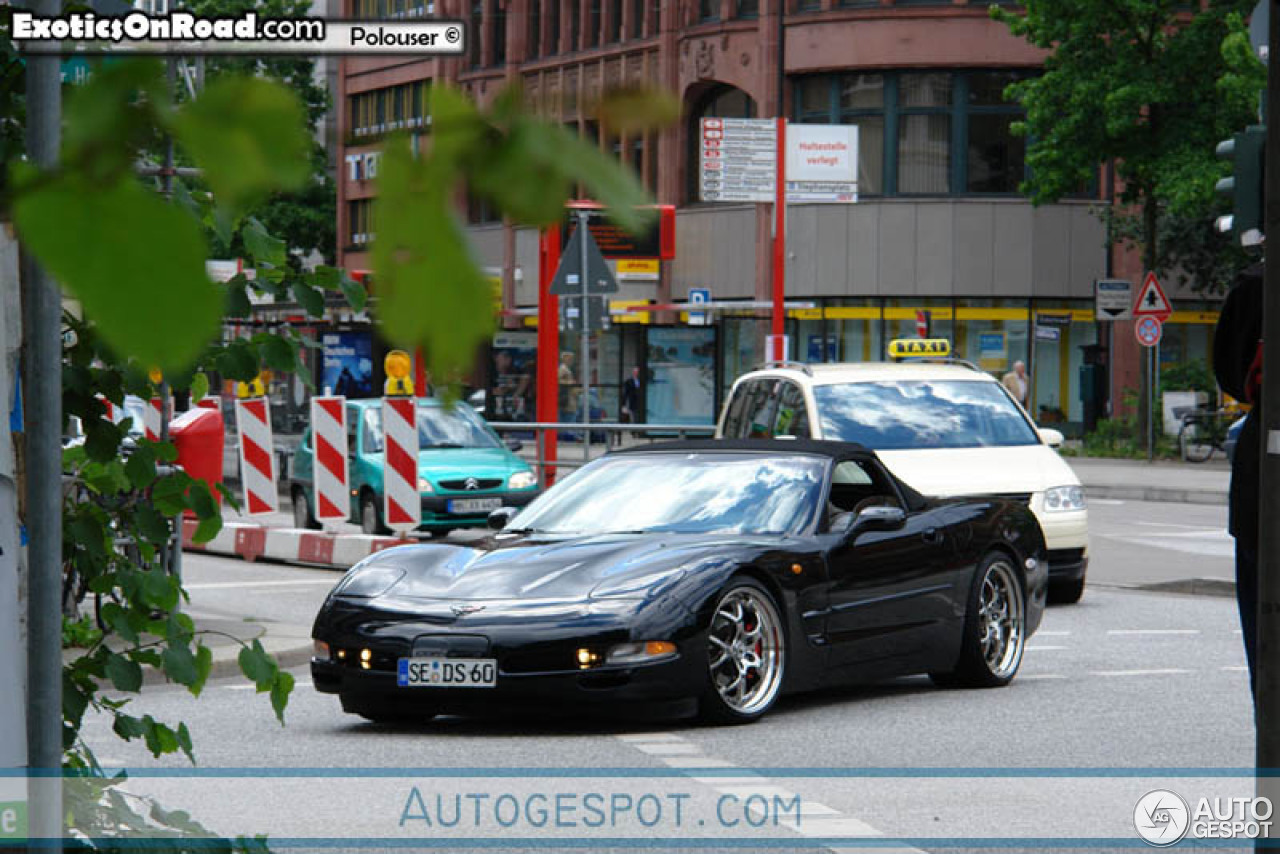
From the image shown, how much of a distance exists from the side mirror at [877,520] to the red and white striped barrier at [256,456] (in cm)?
991

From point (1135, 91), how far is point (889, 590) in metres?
32.6

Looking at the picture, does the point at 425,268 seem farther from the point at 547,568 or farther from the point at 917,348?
the point at 917,348

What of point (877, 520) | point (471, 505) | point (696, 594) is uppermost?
point (877, 520)

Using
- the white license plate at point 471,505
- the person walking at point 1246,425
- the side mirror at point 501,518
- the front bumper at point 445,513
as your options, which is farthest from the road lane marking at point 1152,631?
the white license plate at point 471,505

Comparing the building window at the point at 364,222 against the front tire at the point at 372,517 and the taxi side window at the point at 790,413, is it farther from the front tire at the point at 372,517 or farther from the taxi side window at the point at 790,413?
the front tire at the point at 372,517

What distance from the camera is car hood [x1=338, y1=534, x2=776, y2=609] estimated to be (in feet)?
31.3

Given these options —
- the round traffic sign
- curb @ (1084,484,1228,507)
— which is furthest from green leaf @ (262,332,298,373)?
the round traffic sign

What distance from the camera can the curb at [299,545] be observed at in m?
19.3

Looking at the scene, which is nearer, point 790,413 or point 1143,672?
point 1143,672

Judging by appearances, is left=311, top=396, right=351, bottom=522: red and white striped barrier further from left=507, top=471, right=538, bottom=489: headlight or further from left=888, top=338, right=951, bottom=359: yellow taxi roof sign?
left=888, top=338, right=951, bottom=359: yellow taxi roof sign

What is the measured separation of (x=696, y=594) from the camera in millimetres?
9461

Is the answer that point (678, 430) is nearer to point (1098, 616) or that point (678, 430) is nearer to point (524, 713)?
point (1098, 616)

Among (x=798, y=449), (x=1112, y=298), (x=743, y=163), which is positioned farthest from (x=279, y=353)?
(x=1112, y=298)

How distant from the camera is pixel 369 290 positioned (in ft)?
4.12
